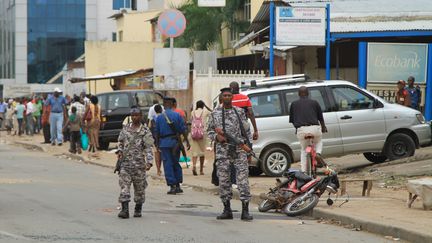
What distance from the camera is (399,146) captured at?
18.2m

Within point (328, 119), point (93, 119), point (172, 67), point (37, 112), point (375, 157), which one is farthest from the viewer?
point (37, 112)

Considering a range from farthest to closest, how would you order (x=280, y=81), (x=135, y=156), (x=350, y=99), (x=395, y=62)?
(x=395, y=62) < (x=350, y=99) < (x=280, y=81) < (x=135, y=156)

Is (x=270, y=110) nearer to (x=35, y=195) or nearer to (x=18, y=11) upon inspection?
(x=35, y=195)

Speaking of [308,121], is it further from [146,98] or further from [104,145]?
[104,145]

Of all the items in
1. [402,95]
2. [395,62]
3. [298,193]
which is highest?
[395,62]

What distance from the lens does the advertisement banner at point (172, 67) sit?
20.8 m

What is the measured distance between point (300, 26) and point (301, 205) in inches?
366

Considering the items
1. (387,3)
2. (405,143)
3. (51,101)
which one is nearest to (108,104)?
(51,101)

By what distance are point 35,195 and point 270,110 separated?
549 cm

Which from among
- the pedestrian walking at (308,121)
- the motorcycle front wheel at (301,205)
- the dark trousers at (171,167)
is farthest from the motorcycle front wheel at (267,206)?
the dark trousers at (171,167)

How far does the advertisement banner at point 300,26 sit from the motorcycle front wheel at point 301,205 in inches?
353

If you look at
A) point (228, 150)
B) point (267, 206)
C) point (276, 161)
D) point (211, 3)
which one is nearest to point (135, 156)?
point (228, 150)

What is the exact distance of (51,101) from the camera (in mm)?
29578

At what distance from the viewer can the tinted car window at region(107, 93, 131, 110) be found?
26344mm
